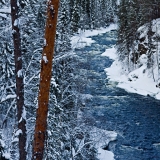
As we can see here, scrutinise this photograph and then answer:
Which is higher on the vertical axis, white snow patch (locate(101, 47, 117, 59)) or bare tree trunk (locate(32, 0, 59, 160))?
white snow patch (locate(101, 47, 117, 59))

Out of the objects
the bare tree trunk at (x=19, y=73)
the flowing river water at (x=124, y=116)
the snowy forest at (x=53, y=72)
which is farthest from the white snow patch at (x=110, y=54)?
the bare tree trunk at (x=19, y=73)

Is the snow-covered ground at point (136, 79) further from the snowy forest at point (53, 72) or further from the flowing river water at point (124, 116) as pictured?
the flowing river water at point (124, 116)

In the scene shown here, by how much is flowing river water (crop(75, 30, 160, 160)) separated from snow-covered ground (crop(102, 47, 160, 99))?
4.99 feet

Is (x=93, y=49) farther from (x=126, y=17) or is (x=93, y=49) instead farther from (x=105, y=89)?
(x=105, y=89)

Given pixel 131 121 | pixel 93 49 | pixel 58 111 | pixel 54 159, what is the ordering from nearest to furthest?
pixel 54 159 < pixel 58 111 < pixel 131 121 < pixel 93 49

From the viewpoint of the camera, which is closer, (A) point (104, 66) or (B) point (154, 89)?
(B) point (154, 89)

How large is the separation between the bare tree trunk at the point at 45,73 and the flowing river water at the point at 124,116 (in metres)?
12.0

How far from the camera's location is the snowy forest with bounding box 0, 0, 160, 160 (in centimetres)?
866

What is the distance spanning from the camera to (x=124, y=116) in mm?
26844

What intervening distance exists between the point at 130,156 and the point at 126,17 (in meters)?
32.2

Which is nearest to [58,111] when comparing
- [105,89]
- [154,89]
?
[105,89]

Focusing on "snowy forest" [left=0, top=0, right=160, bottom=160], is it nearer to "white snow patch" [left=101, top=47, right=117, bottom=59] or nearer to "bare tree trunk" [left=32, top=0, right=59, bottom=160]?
"bare tree trunk" [left=32, top=0, right=59, bottom=160]

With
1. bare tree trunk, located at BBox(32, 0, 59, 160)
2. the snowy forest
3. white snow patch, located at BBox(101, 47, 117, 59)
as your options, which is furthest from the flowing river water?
white snow patch, located at BBox(101, 47, 117, 59)

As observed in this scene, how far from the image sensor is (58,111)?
14.9 meters
